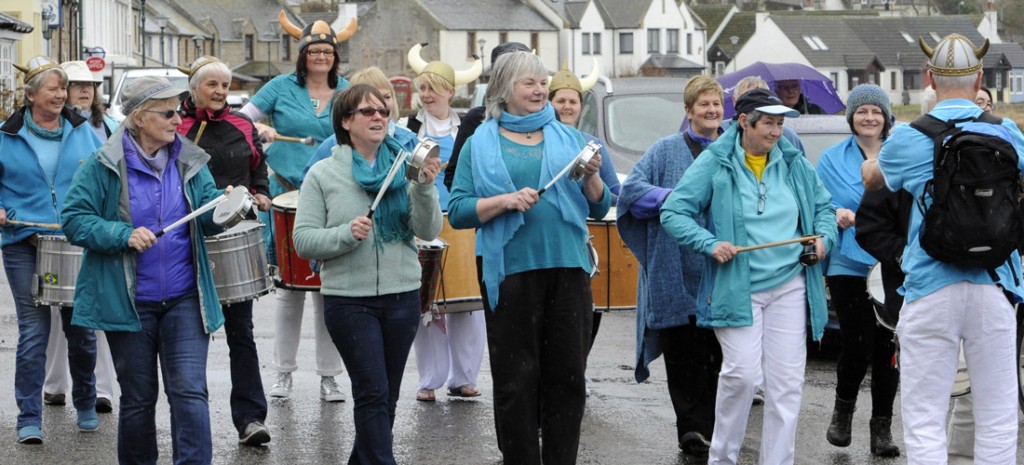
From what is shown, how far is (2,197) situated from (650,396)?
407cm

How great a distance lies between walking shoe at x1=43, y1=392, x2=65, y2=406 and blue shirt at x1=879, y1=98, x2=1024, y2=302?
5.25 m

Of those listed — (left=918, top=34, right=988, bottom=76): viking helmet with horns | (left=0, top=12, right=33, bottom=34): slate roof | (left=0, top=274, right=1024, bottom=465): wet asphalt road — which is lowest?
(left=0, top=274, right=1024, bottom=465): wet asphalt road

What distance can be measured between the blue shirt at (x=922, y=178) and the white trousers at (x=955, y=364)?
0.04m

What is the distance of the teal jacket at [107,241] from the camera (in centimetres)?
661

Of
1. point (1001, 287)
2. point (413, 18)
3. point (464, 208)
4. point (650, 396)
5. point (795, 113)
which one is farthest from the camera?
point (413, 18)

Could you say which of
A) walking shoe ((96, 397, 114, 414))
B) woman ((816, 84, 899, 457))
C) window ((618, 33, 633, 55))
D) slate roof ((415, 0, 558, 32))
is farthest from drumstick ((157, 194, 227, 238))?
window ((618, 33, 633, 55))

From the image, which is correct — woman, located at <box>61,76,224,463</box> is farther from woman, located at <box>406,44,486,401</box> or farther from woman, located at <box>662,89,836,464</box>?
woman, located at <box>406,44,486,401</box>

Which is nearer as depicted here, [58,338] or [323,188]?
[323,188]

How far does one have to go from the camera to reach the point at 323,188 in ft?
23.4

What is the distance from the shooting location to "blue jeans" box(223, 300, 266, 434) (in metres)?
8.29

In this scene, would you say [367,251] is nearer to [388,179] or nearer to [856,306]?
[388,179]

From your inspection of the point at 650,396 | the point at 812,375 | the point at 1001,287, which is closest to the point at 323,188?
the point at 1001,287

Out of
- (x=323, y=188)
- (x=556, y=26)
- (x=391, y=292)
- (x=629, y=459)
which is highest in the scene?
(x=556, y=26)

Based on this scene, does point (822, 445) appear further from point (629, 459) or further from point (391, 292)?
point (391, 292)
